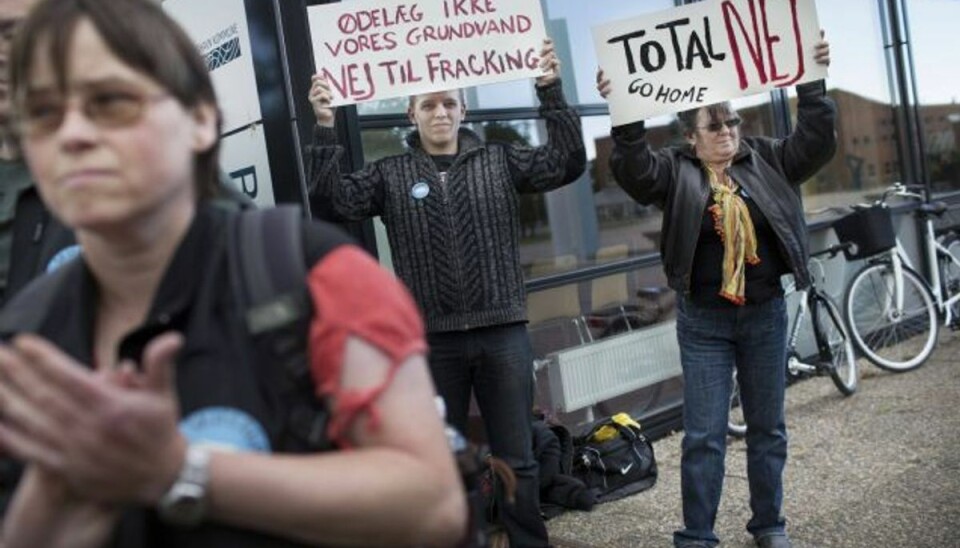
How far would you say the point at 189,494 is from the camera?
0.96 metres

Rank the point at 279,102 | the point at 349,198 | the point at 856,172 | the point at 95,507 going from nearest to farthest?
the point at 95,507
the point at 349,198
the point at 279,102
the point at 856,172

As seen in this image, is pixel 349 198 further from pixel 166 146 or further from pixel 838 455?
pixel 838 455

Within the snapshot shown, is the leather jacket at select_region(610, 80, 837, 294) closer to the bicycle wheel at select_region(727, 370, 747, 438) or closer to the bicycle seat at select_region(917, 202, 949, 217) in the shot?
the bicycle wheel at select_region(727, 370, 747, 438)

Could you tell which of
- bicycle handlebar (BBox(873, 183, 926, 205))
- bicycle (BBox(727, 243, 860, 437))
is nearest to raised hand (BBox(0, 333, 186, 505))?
bicycle (BBox(727, 243, 860, 437))

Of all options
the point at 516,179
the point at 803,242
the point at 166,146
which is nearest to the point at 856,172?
the point at 803,242

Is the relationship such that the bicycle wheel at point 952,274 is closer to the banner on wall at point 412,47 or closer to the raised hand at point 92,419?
the banner on wall at point 412,47

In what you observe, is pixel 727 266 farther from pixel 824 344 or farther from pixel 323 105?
pixel 824 344

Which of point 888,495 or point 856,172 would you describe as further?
point 856,172

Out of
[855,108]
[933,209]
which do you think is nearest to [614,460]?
[933,209]

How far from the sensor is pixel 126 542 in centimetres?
103

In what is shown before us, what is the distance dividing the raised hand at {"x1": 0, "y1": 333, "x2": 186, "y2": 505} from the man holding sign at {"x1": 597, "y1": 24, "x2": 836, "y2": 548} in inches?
106

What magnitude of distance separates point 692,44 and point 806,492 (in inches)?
87.9

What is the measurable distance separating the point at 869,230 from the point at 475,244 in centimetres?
394

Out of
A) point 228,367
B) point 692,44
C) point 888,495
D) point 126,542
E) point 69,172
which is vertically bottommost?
point 888,495
